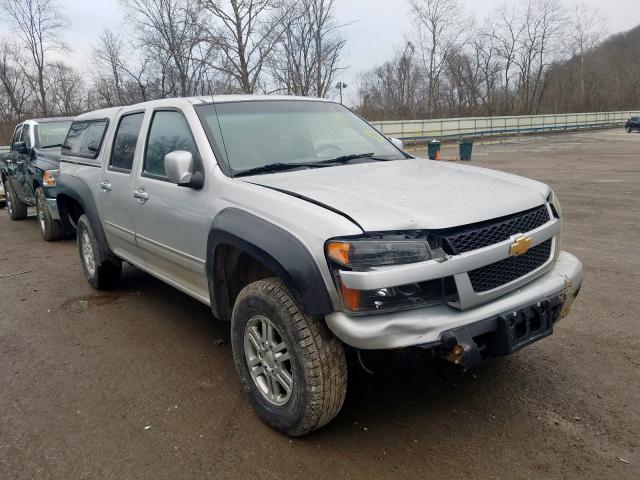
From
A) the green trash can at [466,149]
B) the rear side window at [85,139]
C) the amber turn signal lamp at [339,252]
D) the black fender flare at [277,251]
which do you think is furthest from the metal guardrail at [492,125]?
the amber turn signal lamp at [339,252]

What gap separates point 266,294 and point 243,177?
842mm

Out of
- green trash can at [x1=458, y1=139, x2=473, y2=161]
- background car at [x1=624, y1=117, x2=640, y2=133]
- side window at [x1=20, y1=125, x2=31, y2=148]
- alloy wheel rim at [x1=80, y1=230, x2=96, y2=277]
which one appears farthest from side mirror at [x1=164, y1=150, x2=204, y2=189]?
background car at [x1=624, y1=117, x2=640, y2=133]

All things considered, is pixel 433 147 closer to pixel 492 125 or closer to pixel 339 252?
pixel 339 252

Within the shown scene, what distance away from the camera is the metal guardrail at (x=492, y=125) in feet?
120

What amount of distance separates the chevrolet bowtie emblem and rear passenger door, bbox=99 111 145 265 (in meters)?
2.84

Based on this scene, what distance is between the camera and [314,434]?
2758 mm

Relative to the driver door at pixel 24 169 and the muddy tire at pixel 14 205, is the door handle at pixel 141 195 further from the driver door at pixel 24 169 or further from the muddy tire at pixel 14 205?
the muddy tire at pixel 14 205

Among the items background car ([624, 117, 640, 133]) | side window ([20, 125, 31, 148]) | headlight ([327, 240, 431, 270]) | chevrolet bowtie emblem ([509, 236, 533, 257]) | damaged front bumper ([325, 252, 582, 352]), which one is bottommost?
background car ([624, 117, 640, 133])

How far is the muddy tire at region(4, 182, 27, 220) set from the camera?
10.2m

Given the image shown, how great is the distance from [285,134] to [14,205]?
8.87m

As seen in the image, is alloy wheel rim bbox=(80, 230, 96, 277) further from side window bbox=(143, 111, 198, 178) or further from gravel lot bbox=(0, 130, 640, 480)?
side window bbox=(143, 111, 198, 178)

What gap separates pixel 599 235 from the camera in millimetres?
6840

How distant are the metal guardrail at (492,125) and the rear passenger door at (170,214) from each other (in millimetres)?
29720

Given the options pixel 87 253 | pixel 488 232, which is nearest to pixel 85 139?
pixel 87 253
